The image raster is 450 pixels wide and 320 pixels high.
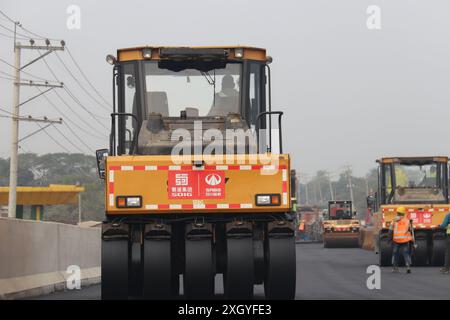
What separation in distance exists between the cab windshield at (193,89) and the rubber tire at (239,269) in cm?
241

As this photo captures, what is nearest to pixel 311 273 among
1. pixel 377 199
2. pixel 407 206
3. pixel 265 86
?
pixel 407 206

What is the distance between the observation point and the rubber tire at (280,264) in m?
13.6

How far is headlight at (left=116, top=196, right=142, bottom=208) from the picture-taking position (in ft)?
43.6

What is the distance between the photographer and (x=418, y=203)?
106 ft

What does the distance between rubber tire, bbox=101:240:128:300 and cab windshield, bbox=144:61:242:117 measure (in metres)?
2.49

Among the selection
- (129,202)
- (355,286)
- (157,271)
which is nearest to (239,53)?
(129,202)

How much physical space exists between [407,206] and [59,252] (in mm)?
13823

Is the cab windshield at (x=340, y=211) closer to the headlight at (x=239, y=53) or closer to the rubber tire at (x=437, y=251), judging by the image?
the rubber tire at (x=437, y=251)

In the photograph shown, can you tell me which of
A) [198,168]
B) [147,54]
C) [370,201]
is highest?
[147,54]

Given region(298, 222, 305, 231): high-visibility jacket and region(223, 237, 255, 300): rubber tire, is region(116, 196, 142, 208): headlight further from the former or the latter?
region(298, 222, 305, 231): high-visibility jacket

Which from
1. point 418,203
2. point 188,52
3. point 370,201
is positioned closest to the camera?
point 188,52

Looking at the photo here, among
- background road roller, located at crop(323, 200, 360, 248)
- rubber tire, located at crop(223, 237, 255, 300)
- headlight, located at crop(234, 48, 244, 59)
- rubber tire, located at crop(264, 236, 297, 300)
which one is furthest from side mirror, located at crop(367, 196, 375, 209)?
background road roller, located at crop(323, 200, 360, 248)

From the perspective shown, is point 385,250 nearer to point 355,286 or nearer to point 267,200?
point 355,286

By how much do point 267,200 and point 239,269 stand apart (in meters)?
1.01
